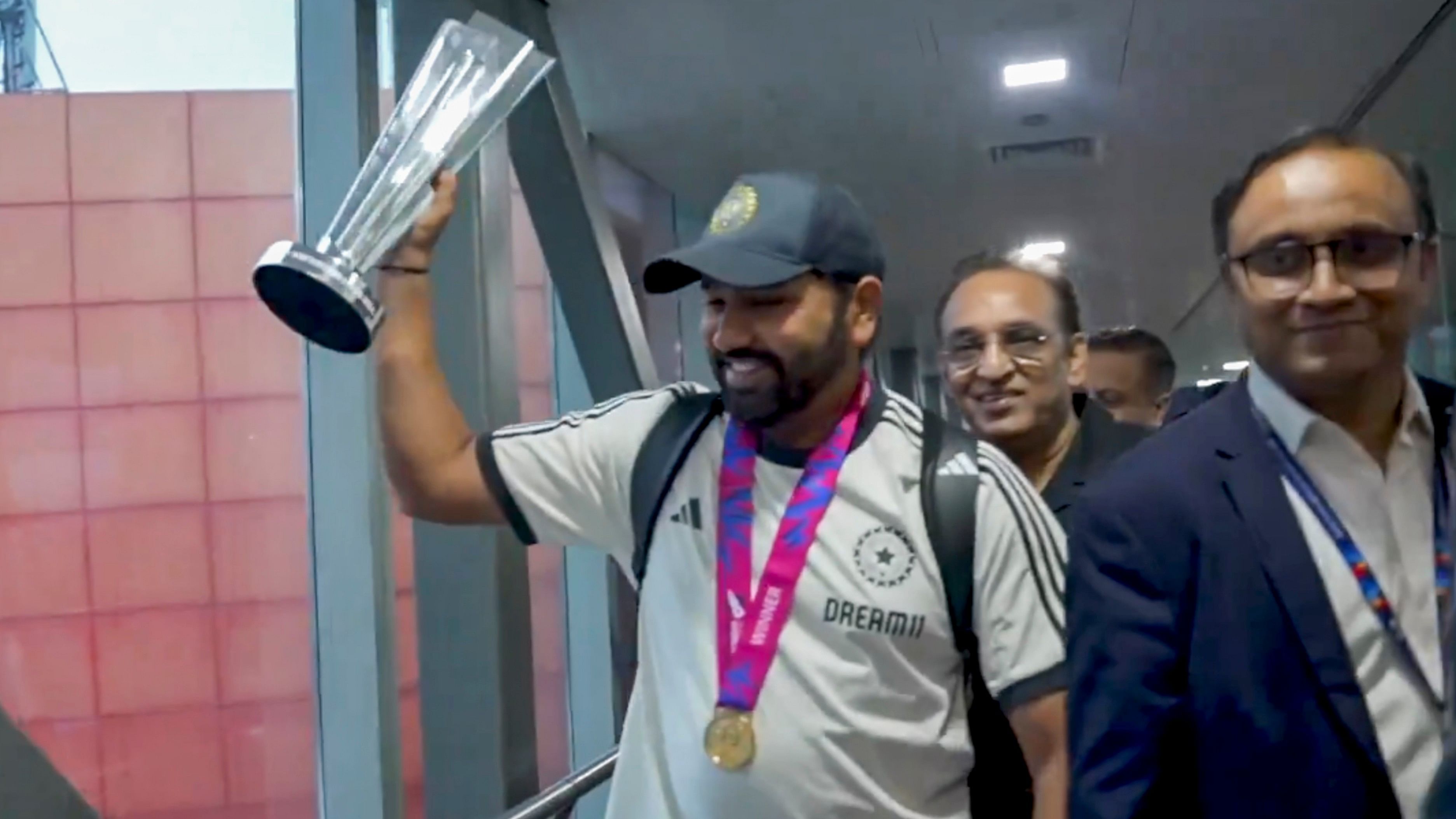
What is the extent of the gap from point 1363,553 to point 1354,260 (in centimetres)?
28

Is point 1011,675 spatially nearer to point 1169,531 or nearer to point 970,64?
point 1169,531

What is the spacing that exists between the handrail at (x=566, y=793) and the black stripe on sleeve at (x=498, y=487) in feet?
2.67

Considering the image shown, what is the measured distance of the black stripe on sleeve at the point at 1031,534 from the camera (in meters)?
1.57

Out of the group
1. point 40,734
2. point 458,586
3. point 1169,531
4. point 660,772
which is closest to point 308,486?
point 458,586

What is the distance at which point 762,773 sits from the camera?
152 cm

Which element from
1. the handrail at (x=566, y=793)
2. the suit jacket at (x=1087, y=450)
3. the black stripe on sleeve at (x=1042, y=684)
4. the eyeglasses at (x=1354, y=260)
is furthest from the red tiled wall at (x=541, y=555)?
the eyeglasses at (x=1354, y=260)

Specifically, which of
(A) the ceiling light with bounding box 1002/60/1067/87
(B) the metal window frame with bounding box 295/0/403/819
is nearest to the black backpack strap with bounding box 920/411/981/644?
(B) the metal window frame with bounding box 295/0/403/819

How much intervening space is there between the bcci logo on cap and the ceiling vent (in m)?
3.82

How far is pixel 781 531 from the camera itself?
160 centimetres

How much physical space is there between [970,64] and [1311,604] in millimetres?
3348

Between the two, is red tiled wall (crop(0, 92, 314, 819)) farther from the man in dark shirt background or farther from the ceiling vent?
the ceiling vent

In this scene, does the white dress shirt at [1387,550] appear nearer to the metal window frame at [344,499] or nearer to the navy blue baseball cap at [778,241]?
the navy blue baseball cap at [778,241]

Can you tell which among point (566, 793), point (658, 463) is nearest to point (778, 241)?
point (658, 463)

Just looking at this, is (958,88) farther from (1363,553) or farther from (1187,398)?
(1363,553)
